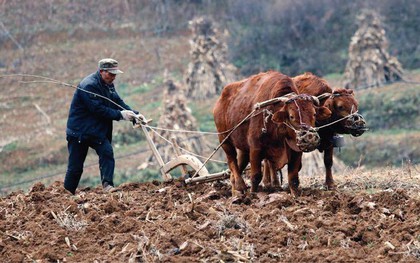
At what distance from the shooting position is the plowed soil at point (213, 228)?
890cm

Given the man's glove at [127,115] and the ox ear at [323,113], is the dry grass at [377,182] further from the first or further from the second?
the man's glove at [127,115]

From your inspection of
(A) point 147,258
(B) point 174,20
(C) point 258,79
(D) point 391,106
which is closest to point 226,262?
(A) point 147,258

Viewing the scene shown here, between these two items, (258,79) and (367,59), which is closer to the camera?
(258,79)

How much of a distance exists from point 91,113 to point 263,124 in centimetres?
264

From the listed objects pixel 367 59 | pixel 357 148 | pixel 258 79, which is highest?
pixel 258 79

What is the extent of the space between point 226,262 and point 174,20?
31521 millimetres

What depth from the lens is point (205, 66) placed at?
30672 mm

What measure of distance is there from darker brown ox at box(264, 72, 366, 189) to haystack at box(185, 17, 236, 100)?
1711 cm

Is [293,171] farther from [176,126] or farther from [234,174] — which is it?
[176,126]

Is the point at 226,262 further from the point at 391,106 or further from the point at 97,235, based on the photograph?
the point at 391,106

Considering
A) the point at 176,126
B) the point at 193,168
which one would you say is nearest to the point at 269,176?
the point at 193,168

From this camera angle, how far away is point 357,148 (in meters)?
25.8

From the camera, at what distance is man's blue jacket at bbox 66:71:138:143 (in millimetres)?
13180

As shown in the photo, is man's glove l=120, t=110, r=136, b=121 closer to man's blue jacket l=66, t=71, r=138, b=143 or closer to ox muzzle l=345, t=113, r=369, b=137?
man's blue jacket l=66, t=71, r=138, b=143
